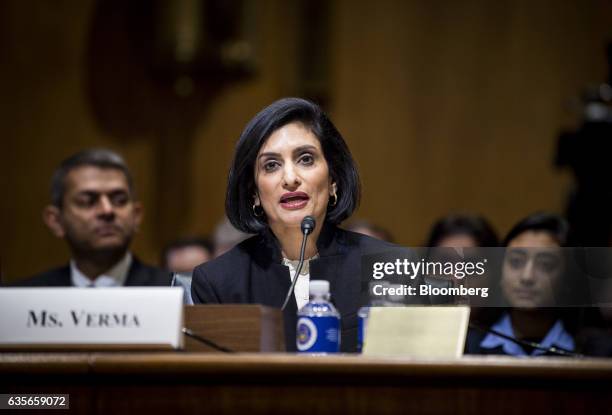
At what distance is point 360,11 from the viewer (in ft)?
19.6

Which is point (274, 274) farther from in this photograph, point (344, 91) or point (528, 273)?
point (344, 91)

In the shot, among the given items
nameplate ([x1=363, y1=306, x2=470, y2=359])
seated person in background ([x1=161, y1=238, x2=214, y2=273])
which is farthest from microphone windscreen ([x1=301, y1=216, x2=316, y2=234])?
seated person in background ([x1=161, y1=238, x2=214, y2=273])

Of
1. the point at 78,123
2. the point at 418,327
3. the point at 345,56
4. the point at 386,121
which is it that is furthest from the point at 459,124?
the point at 418,327

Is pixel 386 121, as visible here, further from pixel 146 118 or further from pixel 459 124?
pixel 146 118

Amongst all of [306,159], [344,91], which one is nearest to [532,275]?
[306,159]

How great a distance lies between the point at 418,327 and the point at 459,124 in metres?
4.35

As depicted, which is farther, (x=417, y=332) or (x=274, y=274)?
(x=274, y=274)

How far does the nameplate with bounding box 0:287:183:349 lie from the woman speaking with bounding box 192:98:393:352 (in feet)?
1.94

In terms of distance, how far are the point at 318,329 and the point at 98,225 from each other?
6.55ft

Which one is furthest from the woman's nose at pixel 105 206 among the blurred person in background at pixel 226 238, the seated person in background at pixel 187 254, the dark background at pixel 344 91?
the dark background at pixel 344 91

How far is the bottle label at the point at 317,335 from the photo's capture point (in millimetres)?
1842

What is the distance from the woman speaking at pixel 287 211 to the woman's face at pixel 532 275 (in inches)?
19.4

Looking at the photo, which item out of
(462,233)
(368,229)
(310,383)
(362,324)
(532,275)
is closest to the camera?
(310,383)

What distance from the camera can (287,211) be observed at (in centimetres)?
237
